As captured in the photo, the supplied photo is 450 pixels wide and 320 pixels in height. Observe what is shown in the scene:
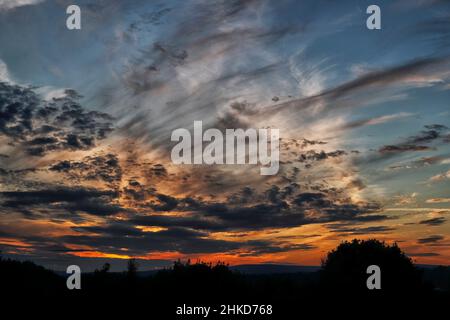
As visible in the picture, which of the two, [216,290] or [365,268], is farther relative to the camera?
[365,268]

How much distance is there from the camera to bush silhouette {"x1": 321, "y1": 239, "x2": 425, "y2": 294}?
166 ft

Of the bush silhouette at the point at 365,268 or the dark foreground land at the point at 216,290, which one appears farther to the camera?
the bush silhouette at the point at 365,268

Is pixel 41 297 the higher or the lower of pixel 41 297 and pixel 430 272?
the higher

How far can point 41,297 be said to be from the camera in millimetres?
36438

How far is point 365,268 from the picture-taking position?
55.9m

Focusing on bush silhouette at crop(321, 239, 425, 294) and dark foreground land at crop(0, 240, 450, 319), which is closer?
dark foreground land at crop(0, 240, 450, 319)

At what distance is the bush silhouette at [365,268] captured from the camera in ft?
166
